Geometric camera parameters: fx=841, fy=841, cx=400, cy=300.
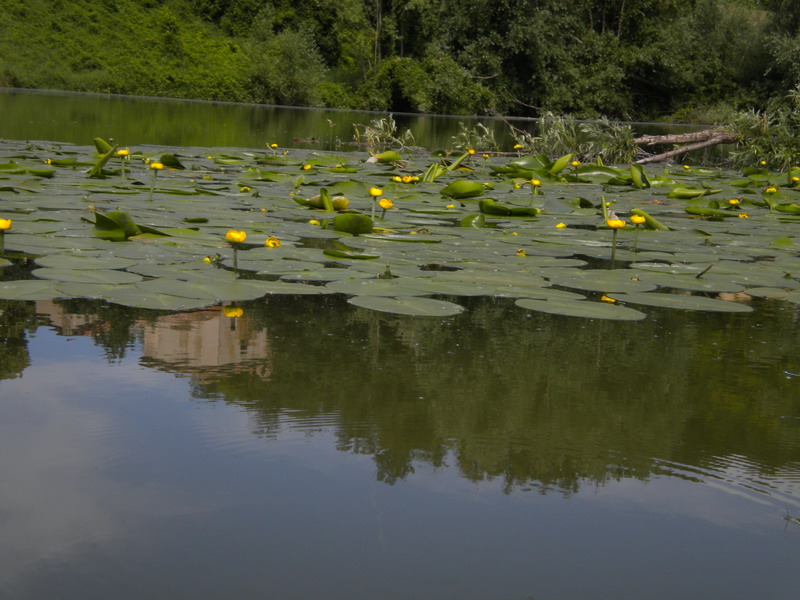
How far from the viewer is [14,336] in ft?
5.10

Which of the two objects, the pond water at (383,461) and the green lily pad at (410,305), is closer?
the pond water at (383,461)

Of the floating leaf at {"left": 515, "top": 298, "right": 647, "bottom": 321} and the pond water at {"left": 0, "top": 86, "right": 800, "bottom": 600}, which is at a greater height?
the floating leaf at {"left": 515, "top": 298, "right": 647, "bottom": 321}

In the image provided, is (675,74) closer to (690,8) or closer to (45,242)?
(690,8)

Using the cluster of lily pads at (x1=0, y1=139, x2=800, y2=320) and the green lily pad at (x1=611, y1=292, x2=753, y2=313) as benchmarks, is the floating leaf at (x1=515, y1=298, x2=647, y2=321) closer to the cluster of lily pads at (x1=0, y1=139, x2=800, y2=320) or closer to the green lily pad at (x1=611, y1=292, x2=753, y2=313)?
the cluster of lily pads at (x1=0, y1=139, x2=800, y2=320)

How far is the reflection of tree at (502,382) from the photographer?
1.14 m

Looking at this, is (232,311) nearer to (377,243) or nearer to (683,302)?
(377,243)

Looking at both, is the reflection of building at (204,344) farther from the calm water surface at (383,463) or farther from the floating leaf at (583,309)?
the floating leaf at (583,309)

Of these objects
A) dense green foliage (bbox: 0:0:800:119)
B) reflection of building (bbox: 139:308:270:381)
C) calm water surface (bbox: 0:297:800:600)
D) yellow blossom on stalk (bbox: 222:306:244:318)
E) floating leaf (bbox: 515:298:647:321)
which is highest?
dense green foliage (bbox: 0:0:800:119)

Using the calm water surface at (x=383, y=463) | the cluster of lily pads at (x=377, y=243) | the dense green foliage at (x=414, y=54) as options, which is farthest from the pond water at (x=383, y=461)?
the dense green foliage at (x=414, y=54)

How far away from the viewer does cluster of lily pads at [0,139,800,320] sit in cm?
200

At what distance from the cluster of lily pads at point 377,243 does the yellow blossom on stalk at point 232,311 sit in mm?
32

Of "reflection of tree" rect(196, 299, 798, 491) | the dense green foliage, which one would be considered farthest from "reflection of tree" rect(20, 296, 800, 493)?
the dense green foliage

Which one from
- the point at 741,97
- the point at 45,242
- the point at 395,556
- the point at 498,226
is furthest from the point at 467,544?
the point at 741,97

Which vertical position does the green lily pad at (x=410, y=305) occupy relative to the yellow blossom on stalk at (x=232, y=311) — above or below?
above
